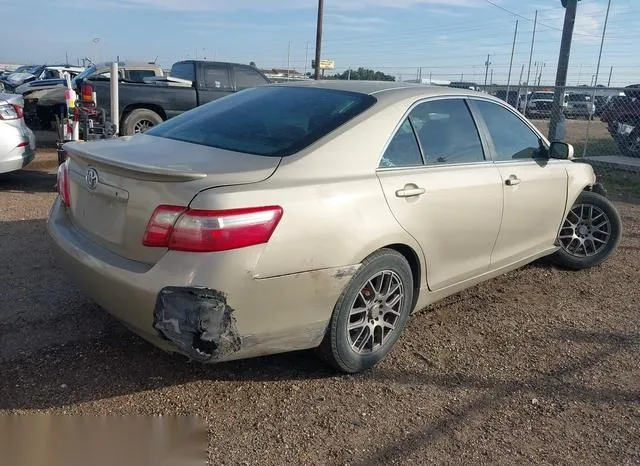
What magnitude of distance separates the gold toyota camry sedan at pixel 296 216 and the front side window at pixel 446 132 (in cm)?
1

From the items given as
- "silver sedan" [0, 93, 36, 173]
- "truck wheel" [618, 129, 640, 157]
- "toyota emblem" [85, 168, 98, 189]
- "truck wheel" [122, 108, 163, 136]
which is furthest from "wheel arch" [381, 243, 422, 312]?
"truck wheel" [618, 129, 640, 157]

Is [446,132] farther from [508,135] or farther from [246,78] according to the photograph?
[246,78]

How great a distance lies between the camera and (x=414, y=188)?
3.28 meters

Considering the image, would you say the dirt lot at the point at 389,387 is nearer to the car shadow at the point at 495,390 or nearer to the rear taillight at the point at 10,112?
the car shadow at the point at 495,390

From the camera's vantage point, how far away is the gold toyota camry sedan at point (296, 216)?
2.54 metres

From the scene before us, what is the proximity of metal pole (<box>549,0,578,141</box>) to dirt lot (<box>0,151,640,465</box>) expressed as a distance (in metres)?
8.07

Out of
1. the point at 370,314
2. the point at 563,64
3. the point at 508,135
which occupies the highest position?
the point at 563,64

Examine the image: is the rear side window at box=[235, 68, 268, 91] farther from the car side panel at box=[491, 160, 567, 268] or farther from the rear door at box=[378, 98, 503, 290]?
the rear door at box=[378, 98, 503, 290]

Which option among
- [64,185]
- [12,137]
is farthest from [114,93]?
[64,185]

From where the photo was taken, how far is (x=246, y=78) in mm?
11656

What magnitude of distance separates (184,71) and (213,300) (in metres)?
9.76

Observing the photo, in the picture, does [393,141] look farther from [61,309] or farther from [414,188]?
[61,309]

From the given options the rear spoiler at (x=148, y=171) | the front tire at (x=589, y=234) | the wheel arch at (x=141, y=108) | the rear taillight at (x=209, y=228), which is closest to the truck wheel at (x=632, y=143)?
the front tire at (x=589, y=234)

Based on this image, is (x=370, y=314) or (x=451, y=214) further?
(x=451, y=214)
